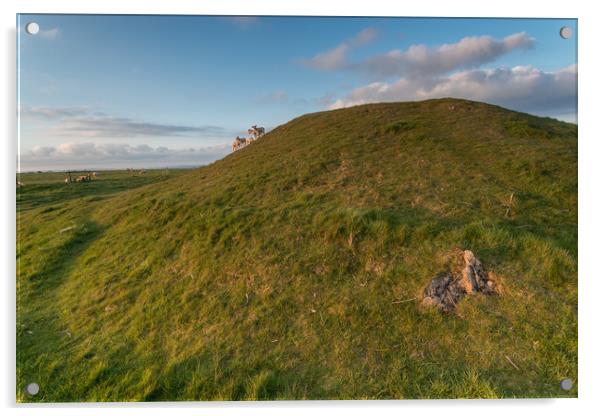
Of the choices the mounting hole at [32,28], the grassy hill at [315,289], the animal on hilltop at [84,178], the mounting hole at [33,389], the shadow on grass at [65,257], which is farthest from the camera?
the animal on hilltop at [84,178]

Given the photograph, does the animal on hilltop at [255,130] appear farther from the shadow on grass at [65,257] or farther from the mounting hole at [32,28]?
the shadow on grass at [65,257]

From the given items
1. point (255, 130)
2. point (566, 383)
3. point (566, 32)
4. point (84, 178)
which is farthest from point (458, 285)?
point (84, 178)

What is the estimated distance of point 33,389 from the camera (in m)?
4.04

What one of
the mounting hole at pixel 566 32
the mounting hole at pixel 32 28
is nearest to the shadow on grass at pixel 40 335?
the mounting hole at pixel 32 28

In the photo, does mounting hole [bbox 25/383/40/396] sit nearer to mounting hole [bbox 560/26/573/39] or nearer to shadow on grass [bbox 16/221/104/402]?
shadow on grass [bbox 16/221/104/402]

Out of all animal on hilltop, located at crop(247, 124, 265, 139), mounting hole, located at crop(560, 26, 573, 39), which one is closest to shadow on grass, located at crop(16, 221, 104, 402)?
animal on hilltop, located at crop(247, 124, 265, 139)

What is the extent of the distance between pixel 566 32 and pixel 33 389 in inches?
432

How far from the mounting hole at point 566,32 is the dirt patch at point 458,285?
4.37m

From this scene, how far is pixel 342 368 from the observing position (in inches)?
144

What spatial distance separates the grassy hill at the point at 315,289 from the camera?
145 inches

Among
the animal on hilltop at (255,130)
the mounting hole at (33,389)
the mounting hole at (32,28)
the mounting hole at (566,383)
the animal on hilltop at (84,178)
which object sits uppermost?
the mounting hole at (32,28)

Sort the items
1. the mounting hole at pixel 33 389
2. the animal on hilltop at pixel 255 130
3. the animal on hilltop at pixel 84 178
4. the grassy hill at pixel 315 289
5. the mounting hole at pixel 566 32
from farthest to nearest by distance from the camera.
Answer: the animal on hilltop at pixel 84 178 → the animal on hilltop at pixel 255 130 → the mounting hole at pixel 566 32 → the mounting hole at pixel 33 389 → the grassy hill at pixel 315 289

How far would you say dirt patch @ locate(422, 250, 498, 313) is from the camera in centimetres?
418

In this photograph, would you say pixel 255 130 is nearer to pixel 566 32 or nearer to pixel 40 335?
pixel 40 335
